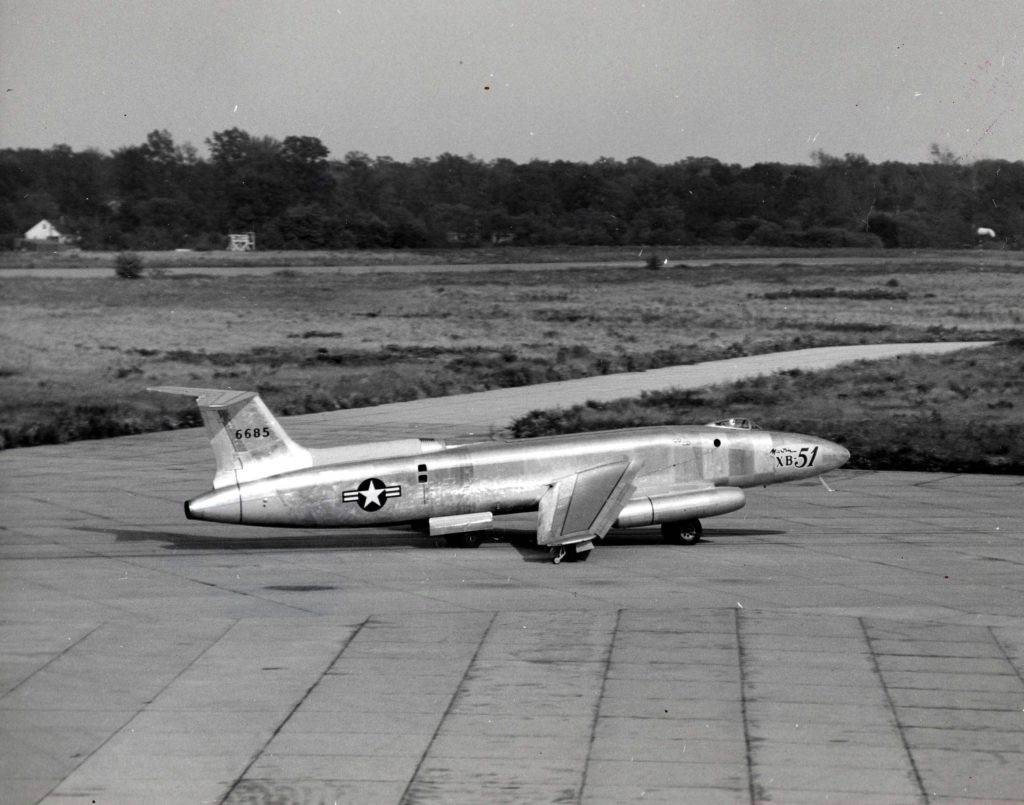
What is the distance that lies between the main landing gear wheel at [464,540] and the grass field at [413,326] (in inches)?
801

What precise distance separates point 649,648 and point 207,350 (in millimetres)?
51128

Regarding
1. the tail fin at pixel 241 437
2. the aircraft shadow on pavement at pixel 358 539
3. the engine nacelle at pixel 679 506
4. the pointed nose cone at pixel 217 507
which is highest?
the tail fin at pixel 241 437

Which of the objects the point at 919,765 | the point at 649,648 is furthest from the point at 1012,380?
the point at 919,765

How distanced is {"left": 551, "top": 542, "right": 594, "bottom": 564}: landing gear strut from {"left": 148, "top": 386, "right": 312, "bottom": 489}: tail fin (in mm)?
5314

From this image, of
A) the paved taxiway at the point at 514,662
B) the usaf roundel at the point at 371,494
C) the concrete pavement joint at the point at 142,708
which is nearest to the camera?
the paved taxiway at the point at 514,662

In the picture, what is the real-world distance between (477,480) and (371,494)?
2.09 metres

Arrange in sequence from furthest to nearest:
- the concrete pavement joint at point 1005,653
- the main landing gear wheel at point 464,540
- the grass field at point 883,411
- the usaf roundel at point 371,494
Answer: the grass field at point 883,411
the main landing gear wheel at point 464,540
the usaf roundel at point 371,494
the concrete pavement joint at point 1005,653

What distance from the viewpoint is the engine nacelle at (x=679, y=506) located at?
27.2m

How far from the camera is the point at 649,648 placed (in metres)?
20.6

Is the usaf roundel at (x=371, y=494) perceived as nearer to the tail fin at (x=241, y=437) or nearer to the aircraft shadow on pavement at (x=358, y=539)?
the tail fin at (x=241, y=437)

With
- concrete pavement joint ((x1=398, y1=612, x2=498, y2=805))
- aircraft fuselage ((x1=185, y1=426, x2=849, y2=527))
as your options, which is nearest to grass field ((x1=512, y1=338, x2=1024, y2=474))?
aircraft fuselage ((x1=185, y1=426, x2=849, y2=527))

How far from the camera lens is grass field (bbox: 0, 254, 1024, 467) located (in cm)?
5559

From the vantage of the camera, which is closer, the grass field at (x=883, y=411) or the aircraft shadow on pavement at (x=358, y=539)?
the aircraft shadow on pavement at (x=358, y=539)

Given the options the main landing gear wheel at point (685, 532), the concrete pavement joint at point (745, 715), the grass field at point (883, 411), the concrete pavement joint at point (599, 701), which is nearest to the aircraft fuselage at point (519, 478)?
the main landing gear wheel at point (685, 532)
